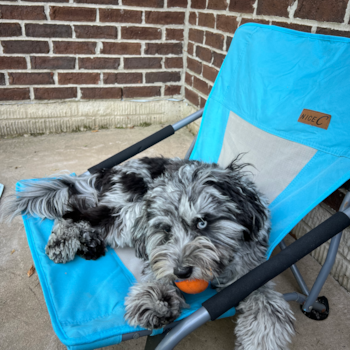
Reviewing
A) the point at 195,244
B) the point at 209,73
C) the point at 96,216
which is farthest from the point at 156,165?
the point at 209,73

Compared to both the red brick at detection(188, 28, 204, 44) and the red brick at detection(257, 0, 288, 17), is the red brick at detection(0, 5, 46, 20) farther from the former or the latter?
the red brick at detection(257, 0, 288, 17)

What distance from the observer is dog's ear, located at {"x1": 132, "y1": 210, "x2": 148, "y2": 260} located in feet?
6.20

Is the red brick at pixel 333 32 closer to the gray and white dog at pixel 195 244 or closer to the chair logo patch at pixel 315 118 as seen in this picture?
the chair logo patch at pixel 315 118

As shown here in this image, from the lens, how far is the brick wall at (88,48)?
4164mm

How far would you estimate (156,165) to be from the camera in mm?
2422

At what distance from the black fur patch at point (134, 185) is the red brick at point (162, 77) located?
2958mm

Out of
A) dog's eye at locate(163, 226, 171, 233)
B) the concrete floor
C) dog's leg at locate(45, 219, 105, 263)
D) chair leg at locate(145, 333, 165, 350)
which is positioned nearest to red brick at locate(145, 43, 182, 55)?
the concrete floor

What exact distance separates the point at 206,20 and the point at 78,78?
1.90 meters

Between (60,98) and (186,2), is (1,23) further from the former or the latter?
(186,2)

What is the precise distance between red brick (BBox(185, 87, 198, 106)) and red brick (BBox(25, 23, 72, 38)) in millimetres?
1815

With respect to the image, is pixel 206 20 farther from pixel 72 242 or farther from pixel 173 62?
pixel 72 242

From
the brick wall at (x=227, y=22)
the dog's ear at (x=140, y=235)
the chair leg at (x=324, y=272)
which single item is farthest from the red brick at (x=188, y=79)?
the chair leg at (x=324, y=272)

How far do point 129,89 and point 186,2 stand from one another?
143 cm

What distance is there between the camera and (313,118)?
2.18 m
